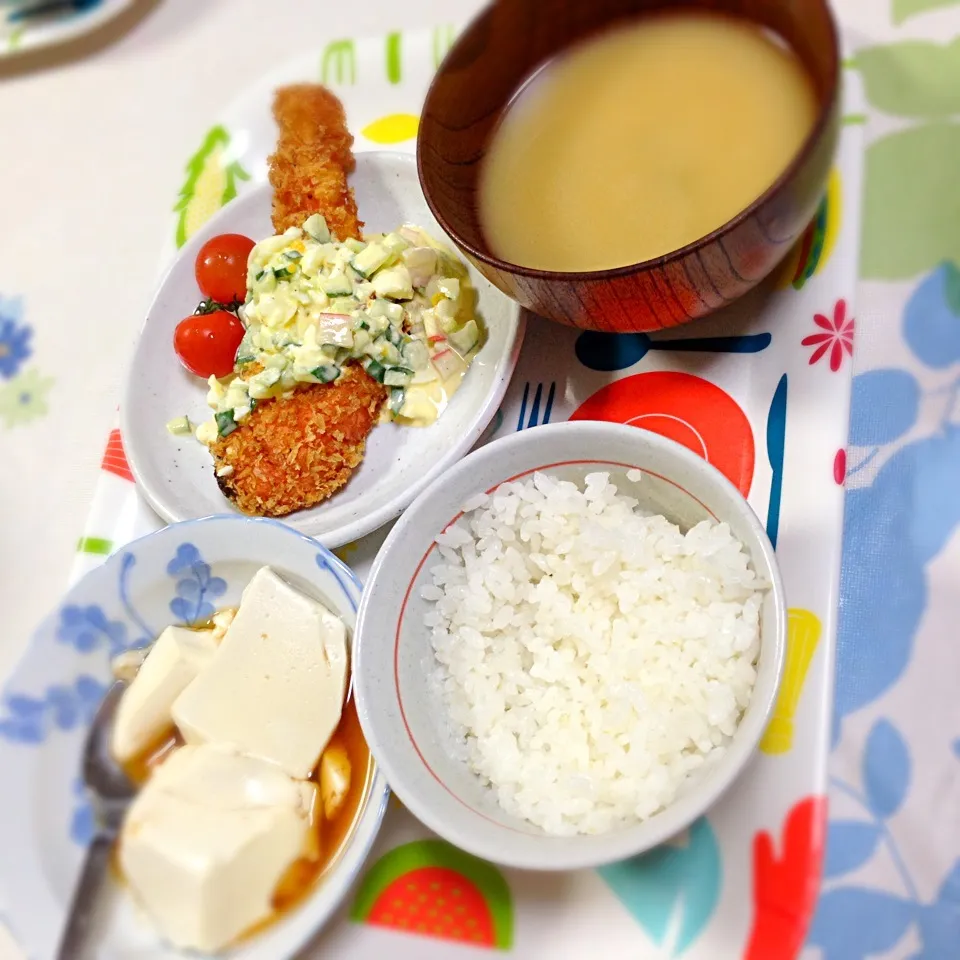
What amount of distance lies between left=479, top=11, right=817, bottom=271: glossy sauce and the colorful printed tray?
0.20 m

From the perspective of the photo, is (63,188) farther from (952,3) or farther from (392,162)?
(952,3)

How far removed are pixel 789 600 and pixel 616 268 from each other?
0.52 meters

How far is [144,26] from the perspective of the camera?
2.13 m

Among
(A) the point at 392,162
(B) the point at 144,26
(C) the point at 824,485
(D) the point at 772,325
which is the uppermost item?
(B) the point at 144,26

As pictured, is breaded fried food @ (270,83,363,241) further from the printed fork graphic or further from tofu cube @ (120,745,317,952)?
tofu cube @ (120,745,317,952)

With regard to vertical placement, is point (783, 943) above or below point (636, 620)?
below

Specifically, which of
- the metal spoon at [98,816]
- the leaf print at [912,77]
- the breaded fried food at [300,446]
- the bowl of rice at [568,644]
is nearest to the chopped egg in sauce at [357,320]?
the breaded fried food at [300,446]

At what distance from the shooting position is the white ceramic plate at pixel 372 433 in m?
1.40

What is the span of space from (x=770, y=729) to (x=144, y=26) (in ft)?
7.23

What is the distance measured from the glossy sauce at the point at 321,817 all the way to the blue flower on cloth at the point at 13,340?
1.04 meters

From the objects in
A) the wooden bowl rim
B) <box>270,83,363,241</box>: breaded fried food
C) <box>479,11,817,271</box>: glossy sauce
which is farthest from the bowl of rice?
<box>270,83,363,241</box>: breaded fried food

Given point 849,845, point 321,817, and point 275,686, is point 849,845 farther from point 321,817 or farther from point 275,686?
point 275,686

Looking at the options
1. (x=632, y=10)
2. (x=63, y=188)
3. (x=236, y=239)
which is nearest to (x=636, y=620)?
(x=632, y=10)

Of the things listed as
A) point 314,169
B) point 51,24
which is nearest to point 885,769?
point 314,169
